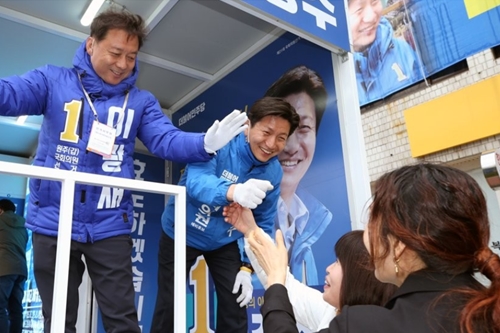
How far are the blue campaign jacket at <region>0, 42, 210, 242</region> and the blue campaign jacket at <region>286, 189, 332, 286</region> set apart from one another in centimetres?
91

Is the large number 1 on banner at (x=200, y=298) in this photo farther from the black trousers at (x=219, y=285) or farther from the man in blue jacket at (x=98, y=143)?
the man in blue jacket at (x=98, y=143)

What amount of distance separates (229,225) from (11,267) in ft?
6.40

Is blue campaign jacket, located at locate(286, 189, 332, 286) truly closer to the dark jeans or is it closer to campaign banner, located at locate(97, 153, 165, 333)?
campaign banner, located at locate(97, 153, 165, 333)

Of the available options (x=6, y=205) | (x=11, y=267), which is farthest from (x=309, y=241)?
(x=6, y=205)

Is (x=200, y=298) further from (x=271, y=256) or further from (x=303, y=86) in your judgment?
(x=271, y=256)

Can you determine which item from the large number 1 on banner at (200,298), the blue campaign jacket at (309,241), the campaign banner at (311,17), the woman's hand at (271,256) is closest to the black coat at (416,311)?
the woman's hand at (271,256)

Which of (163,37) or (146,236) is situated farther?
(146,236)

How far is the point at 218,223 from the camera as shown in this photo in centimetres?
167

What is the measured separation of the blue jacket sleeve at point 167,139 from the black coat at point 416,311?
745 mm

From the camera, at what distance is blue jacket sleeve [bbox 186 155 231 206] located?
1418 millimetres

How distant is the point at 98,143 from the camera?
1249mm

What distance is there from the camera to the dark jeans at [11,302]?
280 cm

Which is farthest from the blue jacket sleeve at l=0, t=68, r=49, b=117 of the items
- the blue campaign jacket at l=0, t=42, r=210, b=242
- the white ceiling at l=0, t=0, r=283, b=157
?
the white ceiling at l=0, t=0, r=283, b=157

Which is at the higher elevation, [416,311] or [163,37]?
[163,37]
